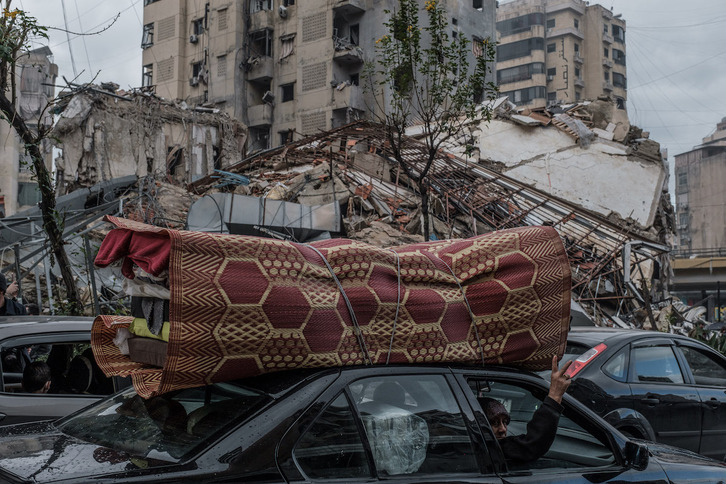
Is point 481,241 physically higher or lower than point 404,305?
higher

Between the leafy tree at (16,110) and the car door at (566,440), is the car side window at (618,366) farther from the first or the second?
the leafy tree at (16,110)

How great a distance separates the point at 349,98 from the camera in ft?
139

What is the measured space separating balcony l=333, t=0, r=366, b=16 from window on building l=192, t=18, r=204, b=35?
10349mm

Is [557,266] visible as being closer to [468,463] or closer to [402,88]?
[468,463]

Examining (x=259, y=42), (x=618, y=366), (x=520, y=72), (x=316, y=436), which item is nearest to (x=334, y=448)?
(x=316, y=436)

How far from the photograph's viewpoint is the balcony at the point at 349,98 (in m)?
42.4

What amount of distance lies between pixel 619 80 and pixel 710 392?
76752 millimetres

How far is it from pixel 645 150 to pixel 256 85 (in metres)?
28.8

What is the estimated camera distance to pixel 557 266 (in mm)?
3584

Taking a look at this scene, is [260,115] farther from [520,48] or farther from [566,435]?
[566,435]

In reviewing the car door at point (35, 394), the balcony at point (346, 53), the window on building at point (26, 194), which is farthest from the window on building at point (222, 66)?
the car door at point (35, 394)

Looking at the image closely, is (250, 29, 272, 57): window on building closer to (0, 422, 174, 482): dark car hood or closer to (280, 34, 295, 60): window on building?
(280, 34, 295, 60): window on building

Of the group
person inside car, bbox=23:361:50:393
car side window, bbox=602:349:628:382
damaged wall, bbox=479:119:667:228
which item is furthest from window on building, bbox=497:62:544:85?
person inside car, bbox=23:361:50:393

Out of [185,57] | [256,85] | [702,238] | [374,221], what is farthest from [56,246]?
[702,238]
